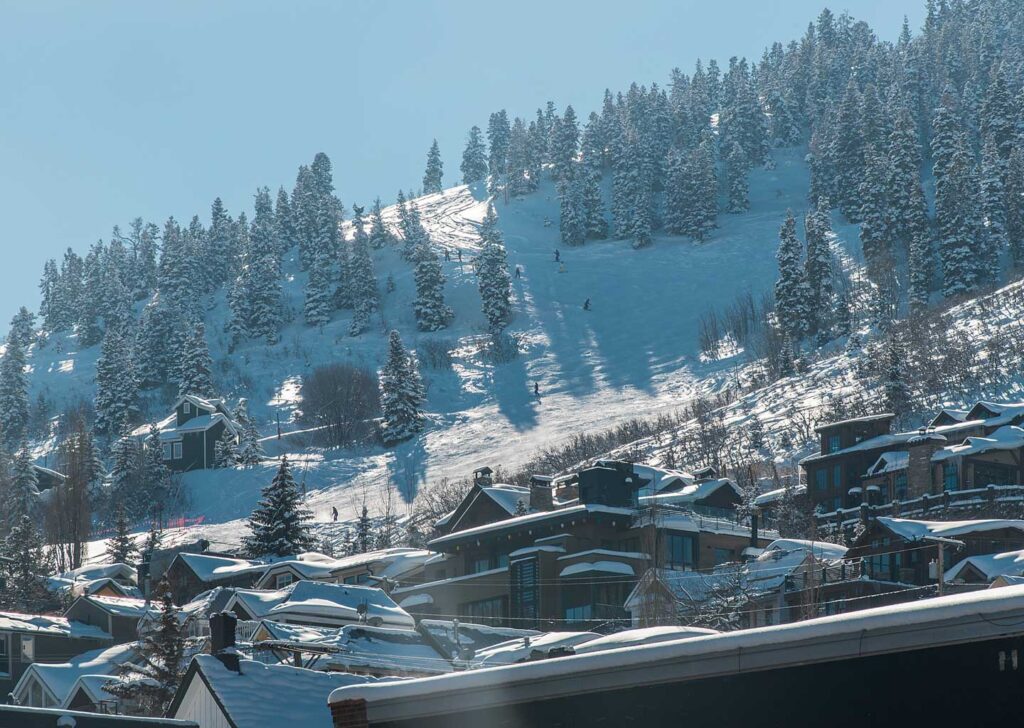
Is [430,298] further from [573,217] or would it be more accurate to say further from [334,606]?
[334,606]

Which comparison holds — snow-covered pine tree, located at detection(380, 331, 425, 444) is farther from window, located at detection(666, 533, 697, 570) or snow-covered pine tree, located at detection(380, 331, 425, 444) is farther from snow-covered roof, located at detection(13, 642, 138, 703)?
snow-covered roof, located at detection(13, 642, 138, 703)

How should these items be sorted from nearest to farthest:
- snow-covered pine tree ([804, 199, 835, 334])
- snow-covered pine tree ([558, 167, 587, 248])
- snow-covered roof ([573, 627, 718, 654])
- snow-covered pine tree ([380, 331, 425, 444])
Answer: snow-covered roof ([573, 627, 718, 654]) → snow-covered pine tree ([380, 331, 425, 444]) → snow-covered pine tree ([804, 199, 835, 334]) → snow-covered pine tree ([558, 167, 587, 248])

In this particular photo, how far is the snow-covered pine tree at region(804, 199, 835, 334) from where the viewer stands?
405 ft

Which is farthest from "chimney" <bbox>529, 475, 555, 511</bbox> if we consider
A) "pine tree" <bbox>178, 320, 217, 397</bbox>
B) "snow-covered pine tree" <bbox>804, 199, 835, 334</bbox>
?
"pine tree" <bbox>178, 320, 217, 397</bbox>

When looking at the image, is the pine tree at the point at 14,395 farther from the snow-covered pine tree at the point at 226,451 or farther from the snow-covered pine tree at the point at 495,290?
A: the snow-covered pine tree at the point at 495,290

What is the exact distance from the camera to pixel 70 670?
55062 mm

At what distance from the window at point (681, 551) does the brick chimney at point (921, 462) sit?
11.9 meters

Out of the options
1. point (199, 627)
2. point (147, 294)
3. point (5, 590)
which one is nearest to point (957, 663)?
point (199, 627)

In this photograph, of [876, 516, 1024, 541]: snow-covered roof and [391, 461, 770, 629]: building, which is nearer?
[876, 516, 1024, 541]: snow-covered roof

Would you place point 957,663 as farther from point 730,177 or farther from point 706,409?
point 730,177

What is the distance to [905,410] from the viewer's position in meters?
87.9

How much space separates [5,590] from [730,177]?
11944 cm

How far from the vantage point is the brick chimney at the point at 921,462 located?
66750mm

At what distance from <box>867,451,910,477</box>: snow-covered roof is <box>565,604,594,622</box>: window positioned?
18206 millimetres
